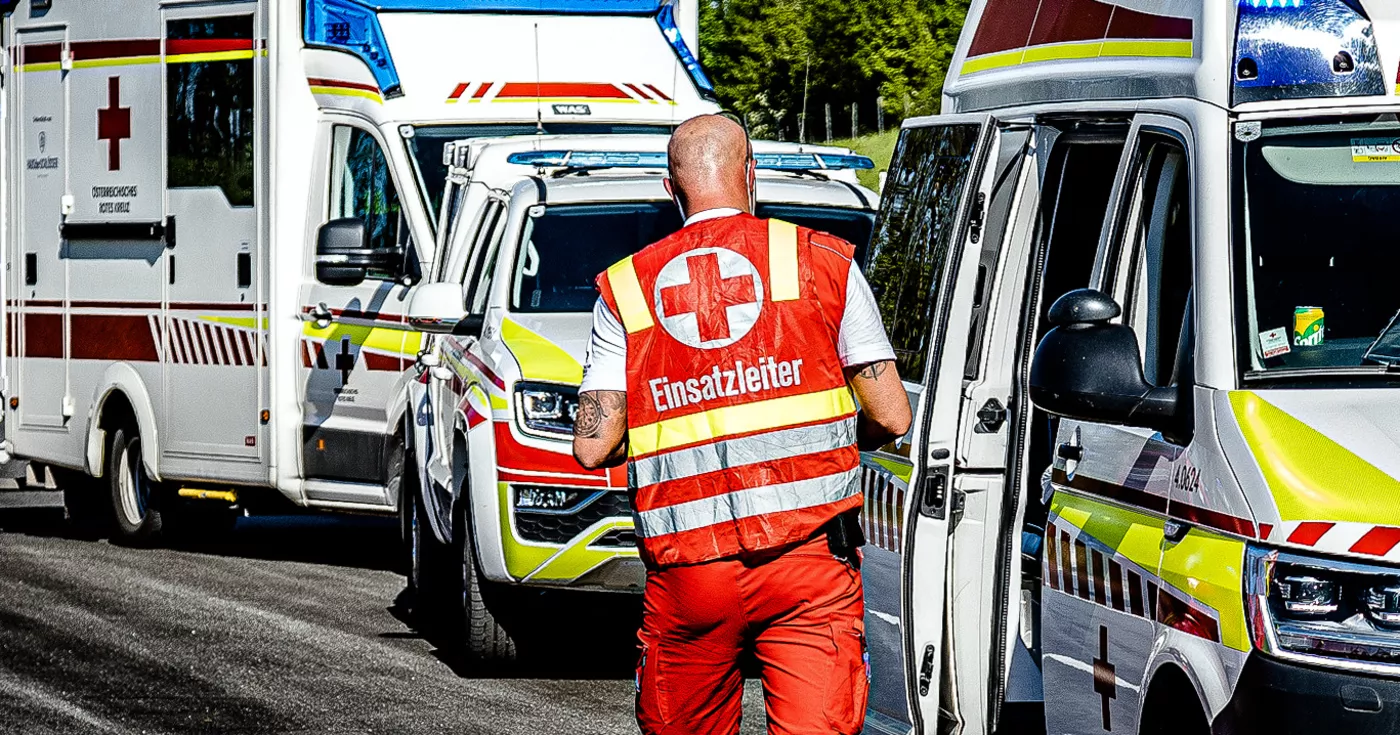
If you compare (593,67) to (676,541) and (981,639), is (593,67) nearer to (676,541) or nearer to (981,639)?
(981,639)

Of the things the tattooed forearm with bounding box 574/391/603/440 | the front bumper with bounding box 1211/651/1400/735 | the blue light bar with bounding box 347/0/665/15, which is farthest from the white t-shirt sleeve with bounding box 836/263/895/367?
the blue light bar with bounding box 347/0/665/15

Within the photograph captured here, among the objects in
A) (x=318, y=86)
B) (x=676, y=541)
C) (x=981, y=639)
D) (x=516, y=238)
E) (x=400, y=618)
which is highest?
(x=318, y=86)

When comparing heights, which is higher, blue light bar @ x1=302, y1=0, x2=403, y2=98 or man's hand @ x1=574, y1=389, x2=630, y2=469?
blue light bar @ x1=302, y1=0, x2=403, y2=98

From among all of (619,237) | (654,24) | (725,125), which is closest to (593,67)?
(654,24)

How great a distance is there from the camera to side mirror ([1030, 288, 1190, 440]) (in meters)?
4.83

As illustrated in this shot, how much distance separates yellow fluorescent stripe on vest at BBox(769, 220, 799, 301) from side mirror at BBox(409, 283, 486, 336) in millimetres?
5433

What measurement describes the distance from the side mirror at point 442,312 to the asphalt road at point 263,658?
1351mm

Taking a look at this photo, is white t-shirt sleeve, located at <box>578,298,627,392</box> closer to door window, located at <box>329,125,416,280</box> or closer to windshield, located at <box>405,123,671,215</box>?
windshield, located at <box>405,123,671,215</box>

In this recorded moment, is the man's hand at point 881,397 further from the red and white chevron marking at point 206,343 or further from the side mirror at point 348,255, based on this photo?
the red and white chevron marking at point 206,343

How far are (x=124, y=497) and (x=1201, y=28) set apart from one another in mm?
10561

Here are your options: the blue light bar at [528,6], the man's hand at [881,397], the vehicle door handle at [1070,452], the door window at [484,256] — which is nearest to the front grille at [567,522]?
the door window at [484,256]

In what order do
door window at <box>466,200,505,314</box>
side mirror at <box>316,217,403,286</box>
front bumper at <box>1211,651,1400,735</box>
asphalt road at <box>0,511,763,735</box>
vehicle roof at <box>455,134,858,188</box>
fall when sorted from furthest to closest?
side mirror at <box>316,217,403,286</box> → vehicle roof at <box>455,134,858,188</box> → door window at <box>466,200,505,314</box> → asphalt road at <box>0,511,763,735</box> → front bumper at <box>1211,651,1400,735</box>

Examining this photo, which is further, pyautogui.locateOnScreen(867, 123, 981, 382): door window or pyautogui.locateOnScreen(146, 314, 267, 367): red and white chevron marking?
pyautogui.locateOnScreen(146, 314, 267, 367): red and white chevron marking

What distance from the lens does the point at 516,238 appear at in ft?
33.9
